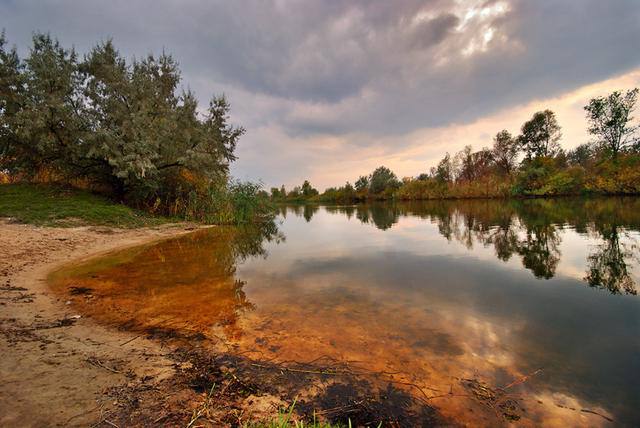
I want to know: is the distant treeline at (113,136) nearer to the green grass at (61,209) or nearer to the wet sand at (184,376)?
the green grass at (61,209)

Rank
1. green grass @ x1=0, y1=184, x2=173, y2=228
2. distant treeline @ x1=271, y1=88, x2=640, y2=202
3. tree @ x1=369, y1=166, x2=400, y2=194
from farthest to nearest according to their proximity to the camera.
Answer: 1. tree @ x1=369, y1=166, x2=400, y2=194
2. distant treeline @ x1=271, y1=88, x2=640, y2=202
3. green grass @ x1=0, y1=184, x2=173, y2=228

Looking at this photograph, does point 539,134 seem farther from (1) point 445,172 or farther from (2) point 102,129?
(2) point 102,129

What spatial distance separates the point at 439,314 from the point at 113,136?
634 inches

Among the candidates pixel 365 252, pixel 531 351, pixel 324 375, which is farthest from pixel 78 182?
pixel 531 351

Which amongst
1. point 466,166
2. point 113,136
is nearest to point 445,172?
point 466,166

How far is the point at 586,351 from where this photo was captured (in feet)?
9.15

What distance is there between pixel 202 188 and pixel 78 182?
7.49 m

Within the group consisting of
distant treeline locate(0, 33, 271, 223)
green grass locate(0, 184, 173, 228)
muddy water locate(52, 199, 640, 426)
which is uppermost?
distant treeline locate(0, 33, 271, 223)

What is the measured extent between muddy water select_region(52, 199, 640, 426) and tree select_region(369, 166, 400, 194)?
48.0 metres

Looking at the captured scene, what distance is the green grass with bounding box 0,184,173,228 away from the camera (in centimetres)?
1070

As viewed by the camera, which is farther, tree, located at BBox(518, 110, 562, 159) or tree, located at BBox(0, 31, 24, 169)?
tree, located at BBox(518, 110, 562, 159)

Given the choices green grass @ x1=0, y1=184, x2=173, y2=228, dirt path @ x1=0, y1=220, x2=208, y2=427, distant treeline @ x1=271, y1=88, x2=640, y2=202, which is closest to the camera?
dirt path @ x1=0, y1=220, x2=208, y2=427

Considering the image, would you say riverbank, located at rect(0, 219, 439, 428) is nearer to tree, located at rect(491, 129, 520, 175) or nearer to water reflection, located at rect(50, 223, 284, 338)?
water reflection, located at rect(50, 223, 284, 338)

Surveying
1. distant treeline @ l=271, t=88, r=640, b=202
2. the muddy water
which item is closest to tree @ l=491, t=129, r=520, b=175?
distant treeline @ l=271, t=88, r=640, b=202
